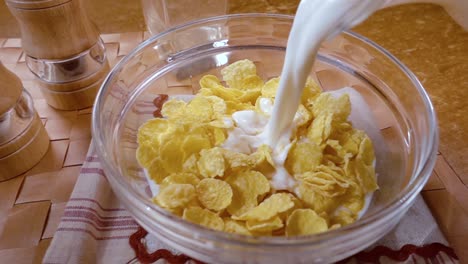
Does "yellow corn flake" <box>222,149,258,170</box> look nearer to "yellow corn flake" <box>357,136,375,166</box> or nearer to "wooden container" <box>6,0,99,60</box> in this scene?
"yellow corn flake" <box>357,136,375,166</box>

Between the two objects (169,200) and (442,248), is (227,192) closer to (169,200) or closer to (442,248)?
(169,200)

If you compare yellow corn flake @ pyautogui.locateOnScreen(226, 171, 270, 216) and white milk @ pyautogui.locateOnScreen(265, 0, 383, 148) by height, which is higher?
white milk @ pyautogui.locateOnScreen(265, 0, 383, 148)

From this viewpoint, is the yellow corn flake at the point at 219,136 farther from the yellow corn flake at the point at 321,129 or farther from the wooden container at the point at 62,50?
the wooden container at the point at 62,50

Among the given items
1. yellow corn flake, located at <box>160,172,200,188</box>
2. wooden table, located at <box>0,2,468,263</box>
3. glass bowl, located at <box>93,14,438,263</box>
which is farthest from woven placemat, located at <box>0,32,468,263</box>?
yellow corn flake, located at <box>160,172,200,188</box>

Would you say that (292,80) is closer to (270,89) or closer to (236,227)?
(270,89)

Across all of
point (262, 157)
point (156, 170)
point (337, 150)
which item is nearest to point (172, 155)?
point (156, 170)
